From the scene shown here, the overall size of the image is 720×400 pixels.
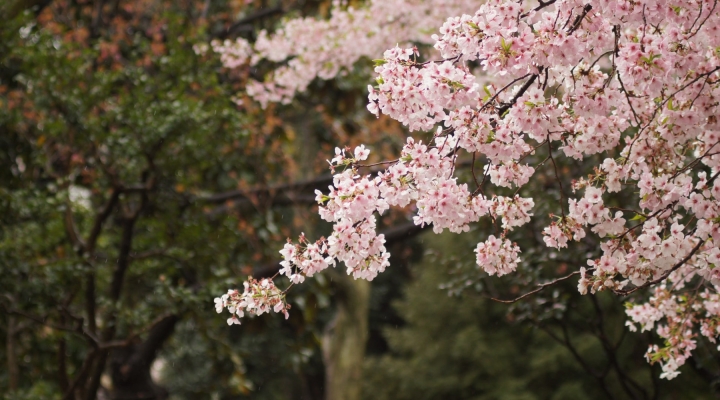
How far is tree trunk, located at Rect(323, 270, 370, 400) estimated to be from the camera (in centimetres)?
736

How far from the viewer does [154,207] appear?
18.4 ft

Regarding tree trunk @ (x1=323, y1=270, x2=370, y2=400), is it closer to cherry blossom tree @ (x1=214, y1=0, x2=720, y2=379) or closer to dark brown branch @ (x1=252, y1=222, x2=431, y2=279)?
dark brown branch @ (x1=252, y1=222, x2=431, y2=279)

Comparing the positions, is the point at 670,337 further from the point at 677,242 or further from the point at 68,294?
the point at 68,294

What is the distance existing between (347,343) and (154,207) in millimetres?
2767

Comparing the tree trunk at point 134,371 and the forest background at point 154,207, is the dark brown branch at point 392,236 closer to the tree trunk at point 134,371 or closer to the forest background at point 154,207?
the forest background at point 154,207

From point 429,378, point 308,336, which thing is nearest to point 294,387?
point 429,378

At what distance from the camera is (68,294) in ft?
18.0

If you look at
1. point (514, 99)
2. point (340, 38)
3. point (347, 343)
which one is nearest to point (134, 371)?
point (347, 343)

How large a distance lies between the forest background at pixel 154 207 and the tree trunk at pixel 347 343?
2 cm

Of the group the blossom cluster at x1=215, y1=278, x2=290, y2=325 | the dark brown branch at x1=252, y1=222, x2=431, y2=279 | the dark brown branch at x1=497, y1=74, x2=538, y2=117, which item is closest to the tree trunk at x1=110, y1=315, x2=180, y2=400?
the dark brown branch at x1=252, y1=222, x2=431, y2=279

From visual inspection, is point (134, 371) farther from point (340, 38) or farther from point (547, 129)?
point (547, 129)

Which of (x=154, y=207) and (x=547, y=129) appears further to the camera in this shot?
(x=154, y=207)

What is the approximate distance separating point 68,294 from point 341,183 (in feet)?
12.7

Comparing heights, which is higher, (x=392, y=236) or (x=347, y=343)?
(x=392, y=236)
